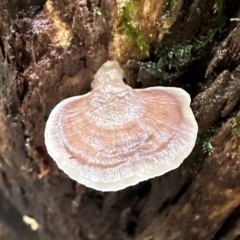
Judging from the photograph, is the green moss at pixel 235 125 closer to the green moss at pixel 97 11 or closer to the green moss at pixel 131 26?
the green moss at pixel 131 26

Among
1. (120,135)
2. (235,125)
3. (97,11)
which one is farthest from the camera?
(235,125)

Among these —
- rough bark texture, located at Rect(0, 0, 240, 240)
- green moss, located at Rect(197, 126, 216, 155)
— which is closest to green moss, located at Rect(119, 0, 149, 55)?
rough bark texture, located at Rect(0, 0, 240, 240)

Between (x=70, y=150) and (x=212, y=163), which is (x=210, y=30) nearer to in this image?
Result: (x=212, y=163)

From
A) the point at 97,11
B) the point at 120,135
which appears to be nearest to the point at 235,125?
the point at 120,135

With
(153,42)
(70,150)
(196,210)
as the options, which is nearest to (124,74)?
(153,42)

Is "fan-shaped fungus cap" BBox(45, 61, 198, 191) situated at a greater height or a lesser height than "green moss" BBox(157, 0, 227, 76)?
lesser

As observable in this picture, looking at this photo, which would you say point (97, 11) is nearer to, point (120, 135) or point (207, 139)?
point (120, 135)

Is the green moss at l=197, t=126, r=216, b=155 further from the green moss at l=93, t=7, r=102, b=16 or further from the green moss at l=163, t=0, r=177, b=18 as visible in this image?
the green moss at l=93, t=7, r=102, b=16
